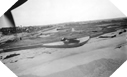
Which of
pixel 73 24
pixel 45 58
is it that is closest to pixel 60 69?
pixel 45 58

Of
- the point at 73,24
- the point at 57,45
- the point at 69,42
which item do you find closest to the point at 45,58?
the point at 57,45

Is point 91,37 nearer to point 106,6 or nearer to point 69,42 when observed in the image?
point 69,42

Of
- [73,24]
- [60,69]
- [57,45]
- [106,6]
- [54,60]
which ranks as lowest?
[60,69]

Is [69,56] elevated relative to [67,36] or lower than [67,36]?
lower

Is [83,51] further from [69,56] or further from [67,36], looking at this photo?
[67,36]

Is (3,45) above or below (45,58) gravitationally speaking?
above

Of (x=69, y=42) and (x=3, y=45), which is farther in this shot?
(x=3, y=45)

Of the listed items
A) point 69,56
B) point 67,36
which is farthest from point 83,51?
point 67,36
